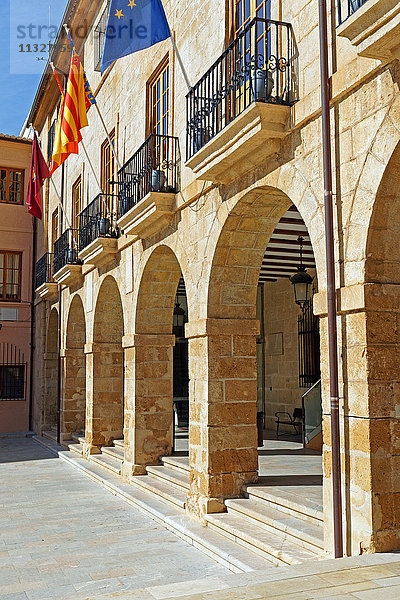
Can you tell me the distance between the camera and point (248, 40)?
21.3 ft

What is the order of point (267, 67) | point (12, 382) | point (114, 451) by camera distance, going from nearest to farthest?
point (267, 67), point (114, 451), point (12, 382)

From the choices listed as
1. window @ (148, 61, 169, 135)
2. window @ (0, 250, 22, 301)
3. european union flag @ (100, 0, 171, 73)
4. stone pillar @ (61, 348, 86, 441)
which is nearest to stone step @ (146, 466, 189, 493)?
window @ (148, 61, 169, 135)

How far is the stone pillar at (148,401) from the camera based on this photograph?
9.51 m

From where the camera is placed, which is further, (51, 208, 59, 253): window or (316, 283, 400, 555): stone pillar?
(51, 208, 59, 253): window

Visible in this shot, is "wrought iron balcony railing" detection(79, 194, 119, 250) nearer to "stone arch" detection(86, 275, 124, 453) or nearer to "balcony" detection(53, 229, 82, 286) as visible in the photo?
"balcony" detection(53, 229, 82, 286)

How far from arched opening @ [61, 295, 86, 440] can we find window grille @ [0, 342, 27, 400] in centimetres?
454

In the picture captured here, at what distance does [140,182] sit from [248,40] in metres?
3.13

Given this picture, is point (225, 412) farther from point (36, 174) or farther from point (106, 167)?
point (36, 174)

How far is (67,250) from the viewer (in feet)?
46.4

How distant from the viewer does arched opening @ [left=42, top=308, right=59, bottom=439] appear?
Answer: 17.1m

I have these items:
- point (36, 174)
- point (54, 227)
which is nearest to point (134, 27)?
point (36, 174)

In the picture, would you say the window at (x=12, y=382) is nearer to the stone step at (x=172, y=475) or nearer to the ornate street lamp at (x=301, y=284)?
the stone step at (x=172, y=475)

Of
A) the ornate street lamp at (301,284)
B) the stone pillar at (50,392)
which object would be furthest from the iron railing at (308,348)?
the stone pillar at (50,392)

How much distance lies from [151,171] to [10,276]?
12122 millimetres
